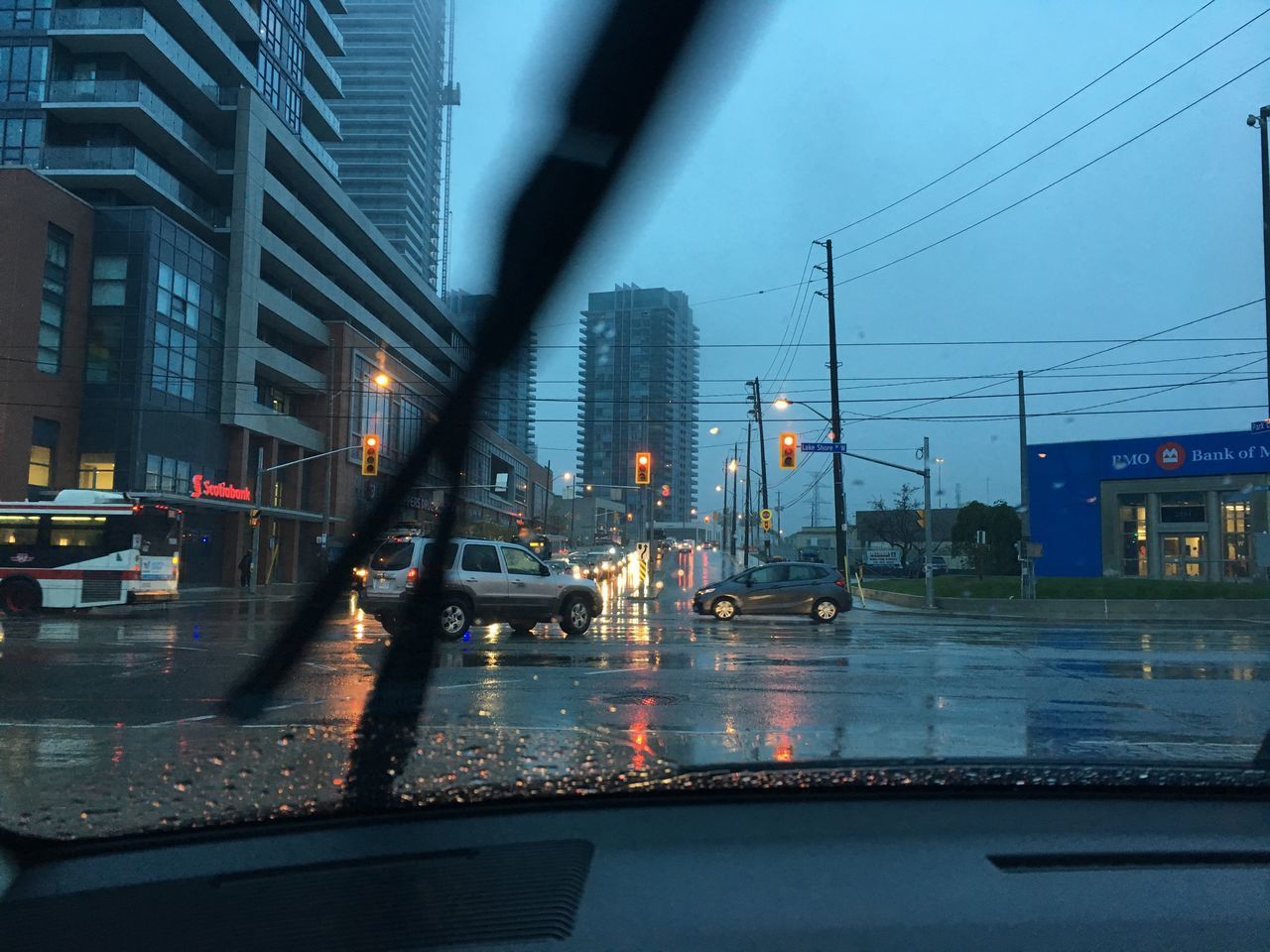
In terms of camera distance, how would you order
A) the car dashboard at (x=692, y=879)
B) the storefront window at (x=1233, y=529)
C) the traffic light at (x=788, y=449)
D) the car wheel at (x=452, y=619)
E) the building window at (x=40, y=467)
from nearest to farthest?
the car dashboard at (x=692, y=879) → the car wheel at (x=452, y=619) → the traffic light at (x=788, y=449) → the building window at (x=40, y=467) → the storefront window at (x=1233, y=529)

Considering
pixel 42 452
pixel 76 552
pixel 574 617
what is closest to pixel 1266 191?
pixel 574 617

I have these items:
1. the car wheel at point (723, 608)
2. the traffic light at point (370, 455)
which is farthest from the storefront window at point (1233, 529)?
the traffic light at point (370, 455)

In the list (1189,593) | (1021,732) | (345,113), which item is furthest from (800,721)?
(345,113)

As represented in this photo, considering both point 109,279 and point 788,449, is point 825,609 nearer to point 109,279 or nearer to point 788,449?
point 788,449

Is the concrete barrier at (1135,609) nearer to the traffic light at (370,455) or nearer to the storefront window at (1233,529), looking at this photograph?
the storefront window at (1233,529)

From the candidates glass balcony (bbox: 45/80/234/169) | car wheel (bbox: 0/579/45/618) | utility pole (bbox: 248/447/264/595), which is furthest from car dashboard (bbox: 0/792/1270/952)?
glass balcony (bbox: 45/80/234/169)

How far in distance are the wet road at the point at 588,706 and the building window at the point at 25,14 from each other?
1473 inches

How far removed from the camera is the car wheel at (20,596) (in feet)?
78.7

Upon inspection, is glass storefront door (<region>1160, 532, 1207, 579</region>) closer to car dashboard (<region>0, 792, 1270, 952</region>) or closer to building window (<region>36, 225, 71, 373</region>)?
car dashboard (<region>0, 792, 1270, 952</region>)

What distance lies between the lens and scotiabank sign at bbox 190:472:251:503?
42.3m

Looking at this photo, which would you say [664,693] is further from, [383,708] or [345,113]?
[345,113]

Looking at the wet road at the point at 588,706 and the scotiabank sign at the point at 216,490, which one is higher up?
the scotiabank sign at the point at 216,490

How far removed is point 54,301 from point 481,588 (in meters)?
31.9

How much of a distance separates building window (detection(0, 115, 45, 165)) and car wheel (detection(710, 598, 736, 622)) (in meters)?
39.2
